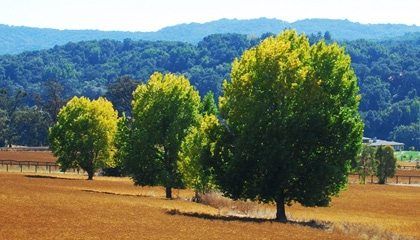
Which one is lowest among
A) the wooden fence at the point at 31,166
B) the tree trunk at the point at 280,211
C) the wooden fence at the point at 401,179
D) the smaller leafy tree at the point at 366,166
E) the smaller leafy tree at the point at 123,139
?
the wooden fence at the point at 401,179

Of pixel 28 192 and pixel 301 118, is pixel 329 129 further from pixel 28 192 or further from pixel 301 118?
pixel 28 192

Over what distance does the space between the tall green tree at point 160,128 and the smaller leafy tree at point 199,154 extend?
1451mm

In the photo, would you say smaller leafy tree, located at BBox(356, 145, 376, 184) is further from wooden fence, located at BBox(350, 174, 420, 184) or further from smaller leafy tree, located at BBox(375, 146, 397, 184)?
wooden fence, located at BBox(350, 174, 420, 184)

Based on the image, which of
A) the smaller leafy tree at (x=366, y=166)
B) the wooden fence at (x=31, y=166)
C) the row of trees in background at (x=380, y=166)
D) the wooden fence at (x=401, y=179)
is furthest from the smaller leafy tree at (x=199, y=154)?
the wooden fence at (x=401, y=179)

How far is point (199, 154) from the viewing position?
56.9 metres

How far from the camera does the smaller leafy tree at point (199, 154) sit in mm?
55500

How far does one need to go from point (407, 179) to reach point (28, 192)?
10142 centimetres

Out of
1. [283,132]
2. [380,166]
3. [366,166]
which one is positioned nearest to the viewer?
[283,132]

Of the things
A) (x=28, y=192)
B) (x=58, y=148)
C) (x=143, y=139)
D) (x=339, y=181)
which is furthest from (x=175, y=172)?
(x=58, y=148)

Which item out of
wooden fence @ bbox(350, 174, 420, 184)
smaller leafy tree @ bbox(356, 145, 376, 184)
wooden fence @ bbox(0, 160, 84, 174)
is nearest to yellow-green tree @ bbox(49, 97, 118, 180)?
wooden fence @ bbox(0, 160, 84, 174)

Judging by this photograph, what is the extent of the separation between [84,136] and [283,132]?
5689cm

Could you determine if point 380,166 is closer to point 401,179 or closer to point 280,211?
point 401,179

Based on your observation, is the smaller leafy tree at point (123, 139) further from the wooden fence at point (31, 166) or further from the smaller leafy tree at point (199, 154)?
the wooden fence at point (31, 166)

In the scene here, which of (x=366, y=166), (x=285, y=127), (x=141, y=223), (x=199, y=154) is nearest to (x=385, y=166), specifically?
(x=366, y=166)
